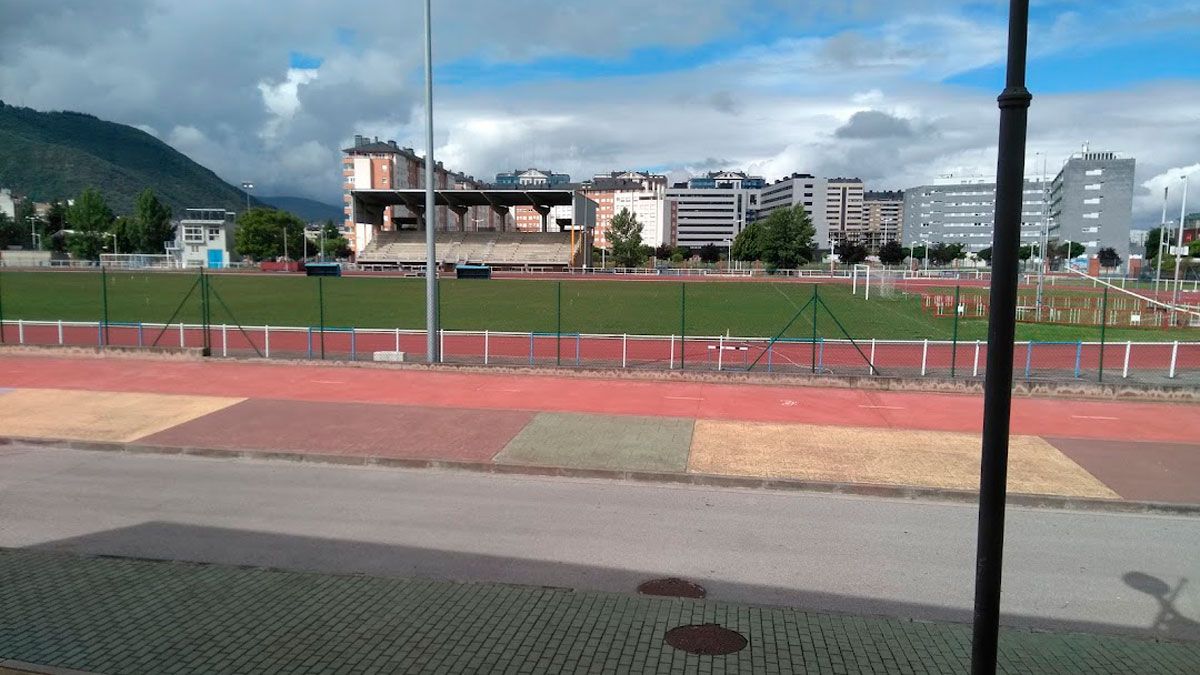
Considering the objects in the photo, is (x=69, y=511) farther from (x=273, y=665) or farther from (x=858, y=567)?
(x=858, y=567)

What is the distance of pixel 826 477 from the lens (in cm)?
1052

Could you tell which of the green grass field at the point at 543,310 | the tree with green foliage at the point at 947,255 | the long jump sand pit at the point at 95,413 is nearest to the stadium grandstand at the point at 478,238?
the green grass field at the point at 543,310

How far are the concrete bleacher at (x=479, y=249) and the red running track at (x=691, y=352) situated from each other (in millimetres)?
66885

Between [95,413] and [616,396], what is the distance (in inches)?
399

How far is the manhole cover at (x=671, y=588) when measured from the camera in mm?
6652

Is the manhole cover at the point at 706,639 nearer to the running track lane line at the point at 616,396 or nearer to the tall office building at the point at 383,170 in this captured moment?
the running track lane line at the point at 616,396

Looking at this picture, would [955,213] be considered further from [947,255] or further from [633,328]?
[633,328]

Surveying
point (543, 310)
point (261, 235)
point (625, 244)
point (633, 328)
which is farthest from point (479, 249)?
point (633, 328)

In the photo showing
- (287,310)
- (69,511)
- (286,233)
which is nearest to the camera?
(69,511)

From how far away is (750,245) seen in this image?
357 ft

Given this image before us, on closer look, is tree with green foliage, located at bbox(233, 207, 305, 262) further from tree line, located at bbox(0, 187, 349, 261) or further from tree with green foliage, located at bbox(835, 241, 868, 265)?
tree with green foliage, located at bbox(835, 241, 868, 265)

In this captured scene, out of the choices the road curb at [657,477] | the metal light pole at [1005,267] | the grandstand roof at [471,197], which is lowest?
the road curb at [657,477]

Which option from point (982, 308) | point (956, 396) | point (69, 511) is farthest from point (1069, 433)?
point (982, 308)

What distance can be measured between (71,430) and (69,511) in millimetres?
4861
